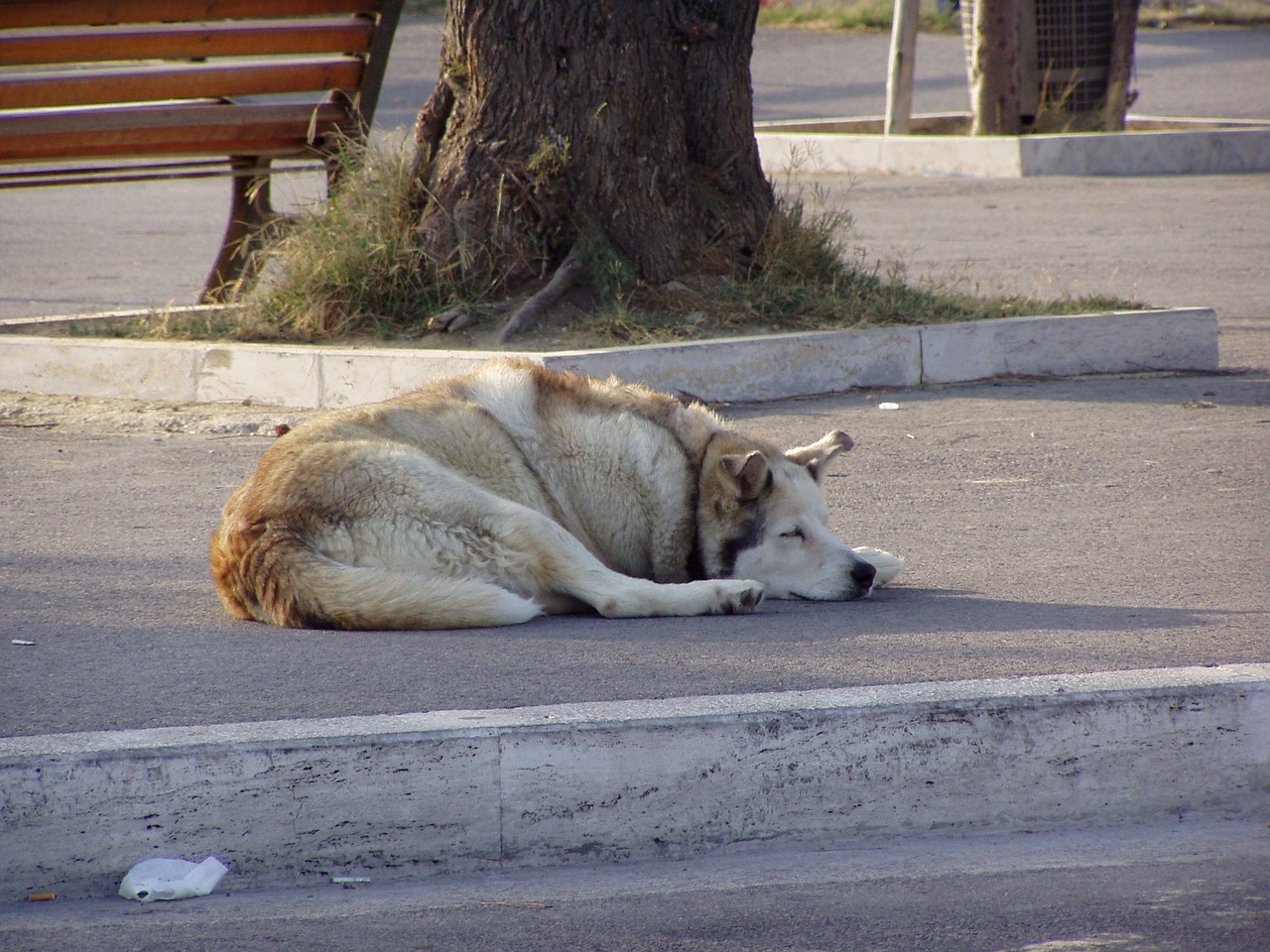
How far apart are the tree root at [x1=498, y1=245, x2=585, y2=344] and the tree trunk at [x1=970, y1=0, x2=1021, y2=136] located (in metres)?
8.75

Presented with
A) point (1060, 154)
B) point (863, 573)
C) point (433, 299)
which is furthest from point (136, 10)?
point (1060, 154)

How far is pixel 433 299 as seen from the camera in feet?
27.7

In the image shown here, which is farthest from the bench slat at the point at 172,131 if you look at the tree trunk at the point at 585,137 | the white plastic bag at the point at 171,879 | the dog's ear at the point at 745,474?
the white plastic bag at the point at 171,879

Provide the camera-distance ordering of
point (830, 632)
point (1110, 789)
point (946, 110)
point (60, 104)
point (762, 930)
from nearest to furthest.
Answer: point (762, 930)
point (1110, 789)
point (830, 632)
point (60, 104)
point (946, 110)

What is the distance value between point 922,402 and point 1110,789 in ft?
14.5

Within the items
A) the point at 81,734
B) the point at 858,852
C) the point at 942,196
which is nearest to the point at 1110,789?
the point at 858,852

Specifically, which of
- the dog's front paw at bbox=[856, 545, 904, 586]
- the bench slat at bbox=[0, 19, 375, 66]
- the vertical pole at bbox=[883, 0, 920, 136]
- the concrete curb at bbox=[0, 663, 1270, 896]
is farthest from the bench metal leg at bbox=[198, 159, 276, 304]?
→ the vertical pole at bbox=[883, 0, 920, 136]

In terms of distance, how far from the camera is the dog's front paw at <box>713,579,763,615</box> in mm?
4734

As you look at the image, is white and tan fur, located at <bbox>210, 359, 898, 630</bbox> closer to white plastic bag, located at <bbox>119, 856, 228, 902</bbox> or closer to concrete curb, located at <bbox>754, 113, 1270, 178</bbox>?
white plastic bag, located at <bbox>119, 856, 228, 902</bbox>

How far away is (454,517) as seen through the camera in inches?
180

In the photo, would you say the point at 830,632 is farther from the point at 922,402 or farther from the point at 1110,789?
the point at 922,402

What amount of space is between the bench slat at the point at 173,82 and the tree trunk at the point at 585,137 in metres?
0.99

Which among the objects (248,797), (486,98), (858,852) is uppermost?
(486,98)

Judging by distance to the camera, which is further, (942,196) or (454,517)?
(942,196)
